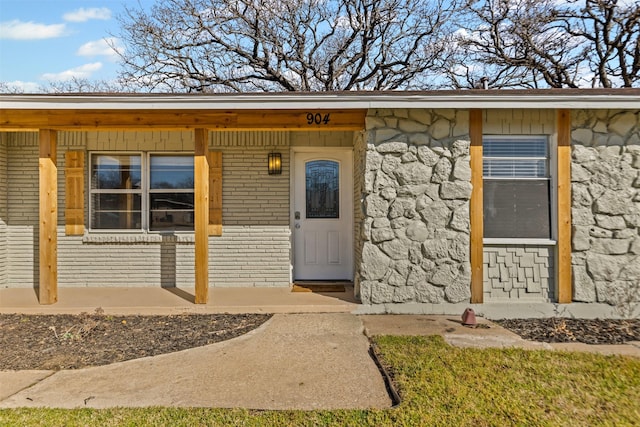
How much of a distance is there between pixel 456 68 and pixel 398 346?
13881 millimetres

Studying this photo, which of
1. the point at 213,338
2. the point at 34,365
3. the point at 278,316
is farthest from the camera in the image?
the point at 278,316

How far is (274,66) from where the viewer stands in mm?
14477

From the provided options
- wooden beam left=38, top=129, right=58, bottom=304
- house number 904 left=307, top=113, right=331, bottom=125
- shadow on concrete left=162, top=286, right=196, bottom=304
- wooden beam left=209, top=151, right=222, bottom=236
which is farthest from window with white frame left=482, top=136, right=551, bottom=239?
wooden beam left=38, top=129, right=58, bottom=304

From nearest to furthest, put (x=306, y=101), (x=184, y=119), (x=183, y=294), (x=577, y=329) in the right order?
(x=577, y=329), (x=306, y=101), (x=184, y=119), (x=183, y=294)

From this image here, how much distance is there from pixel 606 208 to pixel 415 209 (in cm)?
239

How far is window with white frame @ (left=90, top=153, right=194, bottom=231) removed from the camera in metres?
6.30

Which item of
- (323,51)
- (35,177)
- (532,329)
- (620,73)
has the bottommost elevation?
(532,329)

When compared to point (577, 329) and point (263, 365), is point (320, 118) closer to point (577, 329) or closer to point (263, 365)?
point (263, 365)

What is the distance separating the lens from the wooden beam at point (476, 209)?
487cm

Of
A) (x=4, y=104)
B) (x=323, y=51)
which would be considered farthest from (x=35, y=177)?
(x=323, y=51)

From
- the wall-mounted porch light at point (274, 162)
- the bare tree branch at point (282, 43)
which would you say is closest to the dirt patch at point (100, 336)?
the wall-mounted porch light at point (274, 162)

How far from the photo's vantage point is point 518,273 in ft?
16.3

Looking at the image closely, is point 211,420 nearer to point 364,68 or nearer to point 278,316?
point 278,316

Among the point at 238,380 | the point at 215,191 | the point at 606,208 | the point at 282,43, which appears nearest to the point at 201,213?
the point at 215,191
